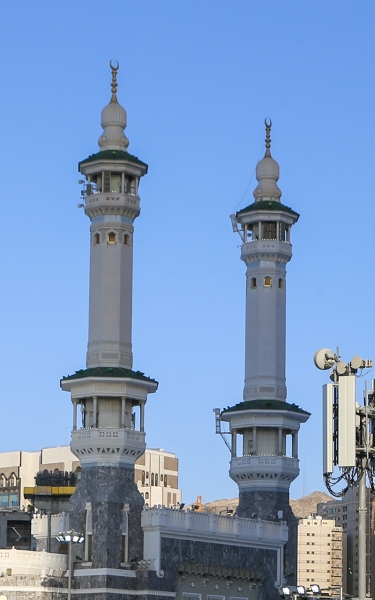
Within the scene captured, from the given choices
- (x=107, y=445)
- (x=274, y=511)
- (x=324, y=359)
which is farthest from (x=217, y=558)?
(x=324, y=359)

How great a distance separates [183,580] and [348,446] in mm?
→ 48499

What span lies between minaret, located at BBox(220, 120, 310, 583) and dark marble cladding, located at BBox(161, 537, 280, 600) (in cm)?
239

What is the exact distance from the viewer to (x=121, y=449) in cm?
8075

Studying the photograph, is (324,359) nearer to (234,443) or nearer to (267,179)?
(234,443)

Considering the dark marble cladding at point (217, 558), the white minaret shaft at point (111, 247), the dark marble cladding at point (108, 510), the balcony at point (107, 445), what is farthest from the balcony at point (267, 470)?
the white minaret shaft at point (111, 247)

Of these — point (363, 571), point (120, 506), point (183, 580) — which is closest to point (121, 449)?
point (120, 506)

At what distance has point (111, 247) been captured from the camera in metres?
83.8

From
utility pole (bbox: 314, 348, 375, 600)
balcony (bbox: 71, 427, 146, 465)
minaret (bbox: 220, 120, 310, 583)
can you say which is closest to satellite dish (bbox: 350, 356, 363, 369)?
utility pole (bbox: 314, 348, 375, 600)

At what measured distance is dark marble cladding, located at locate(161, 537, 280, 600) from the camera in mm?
82062

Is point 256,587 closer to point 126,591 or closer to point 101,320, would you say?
point 126,591

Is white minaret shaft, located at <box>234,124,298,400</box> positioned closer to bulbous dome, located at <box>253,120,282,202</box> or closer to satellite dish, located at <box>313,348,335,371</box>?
bulbous dome, located at <box>253,120,282,202</box>

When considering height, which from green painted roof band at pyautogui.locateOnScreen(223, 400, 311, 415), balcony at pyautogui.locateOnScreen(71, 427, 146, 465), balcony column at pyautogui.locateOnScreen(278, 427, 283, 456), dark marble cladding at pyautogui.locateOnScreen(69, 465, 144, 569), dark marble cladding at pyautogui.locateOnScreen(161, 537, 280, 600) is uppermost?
green painted roof band at pyautogui.locateOnScreen(223, 400, 311, 415)

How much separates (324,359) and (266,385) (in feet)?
181

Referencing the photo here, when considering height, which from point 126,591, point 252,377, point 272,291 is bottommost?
point 126,591
